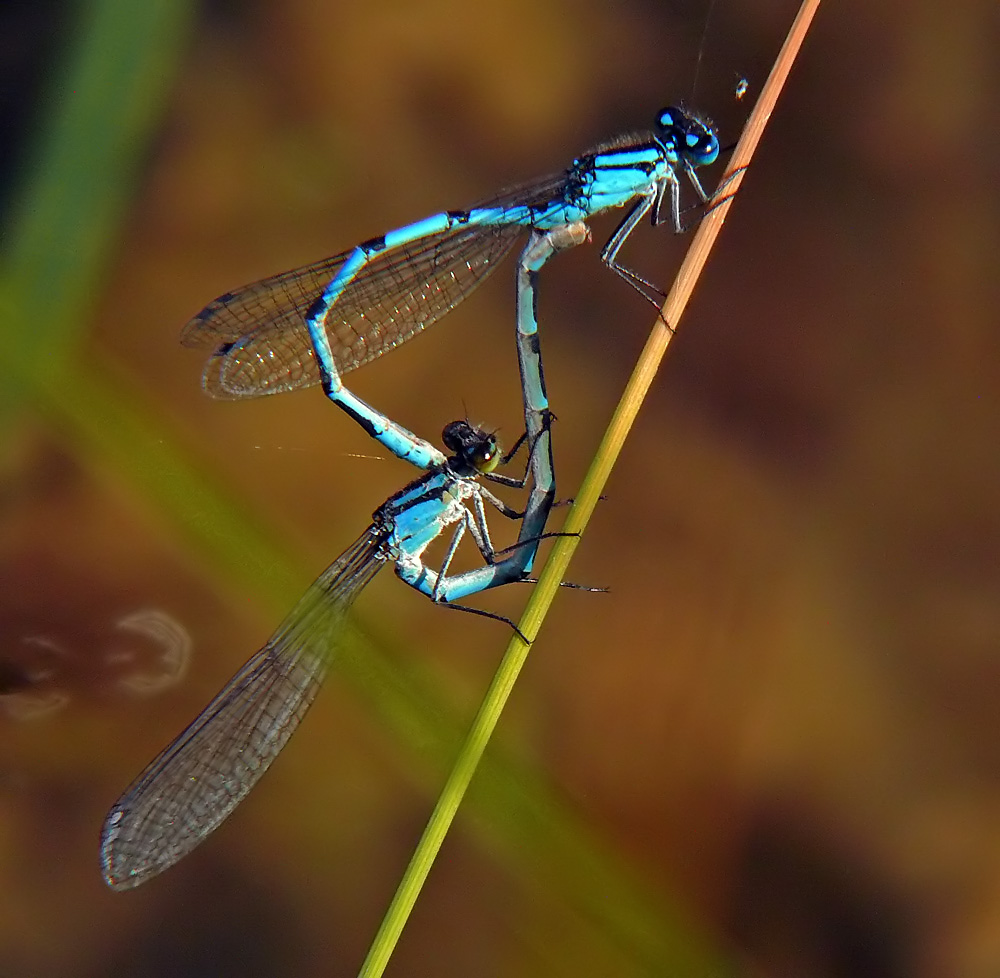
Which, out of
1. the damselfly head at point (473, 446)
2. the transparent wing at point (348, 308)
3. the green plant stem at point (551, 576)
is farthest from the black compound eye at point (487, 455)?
the green plant stem at point (551, 576)

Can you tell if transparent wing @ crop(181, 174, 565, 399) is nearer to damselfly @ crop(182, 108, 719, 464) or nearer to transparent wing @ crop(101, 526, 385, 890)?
damselfly @ crop(182, 108, 719, 464)

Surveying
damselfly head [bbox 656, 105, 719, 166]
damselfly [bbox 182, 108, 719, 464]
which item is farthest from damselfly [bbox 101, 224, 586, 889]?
damselfly head [bbox 656, 105, 719, 166]

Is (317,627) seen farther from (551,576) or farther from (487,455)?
(551,576)

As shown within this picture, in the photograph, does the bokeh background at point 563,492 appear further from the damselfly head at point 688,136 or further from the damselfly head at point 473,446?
the damselfly head at point 473,446

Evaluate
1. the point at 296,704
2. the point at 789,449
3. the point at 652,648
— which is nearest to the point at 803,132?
the point at 789,449

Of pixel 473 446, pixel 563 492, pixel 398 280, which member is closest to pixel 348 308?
pixel 398 280

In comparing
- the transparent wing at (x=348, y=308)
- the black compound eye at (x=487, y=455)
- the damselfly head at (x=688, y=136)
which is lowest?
the black compound eye at (x=487, y=455)
